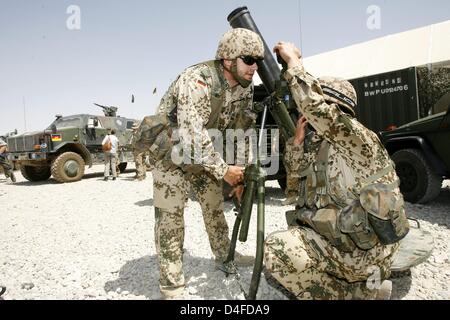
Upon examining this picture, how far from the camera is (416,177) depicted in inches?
185

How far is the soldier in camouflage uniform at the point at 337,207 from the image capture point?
170cm

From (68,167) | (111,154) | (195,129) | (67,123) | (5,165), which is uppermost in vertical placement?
(67,123)

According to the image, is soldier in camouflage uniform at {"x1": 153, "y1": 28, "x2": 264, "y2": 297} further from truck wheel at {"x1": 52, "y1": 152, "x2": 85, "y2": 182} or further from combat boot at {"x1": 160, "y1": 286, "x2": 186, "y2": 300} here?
truck wheel at {"x1": 52, "y1": 152, "x2": 85, "y2": 182}

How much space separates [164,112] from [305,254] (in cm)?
140

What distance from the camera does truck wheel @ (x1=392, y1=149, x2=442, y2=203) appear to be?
15.0 ft

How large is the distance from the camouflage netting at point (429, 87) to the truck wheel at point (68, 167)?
9.55 meters

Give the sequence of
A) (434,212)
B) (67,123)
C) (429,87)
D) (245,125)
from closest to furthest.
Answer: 1. (245,125)
2. (434,212)
3. (429,87)
4. (67,123)

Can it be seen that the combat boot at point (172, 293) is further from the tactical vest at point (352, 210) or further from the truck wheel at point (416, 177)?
the truck wheel at point (416, 177)

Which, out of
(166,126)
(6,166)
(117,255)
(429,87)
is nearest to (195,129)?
(166,126)

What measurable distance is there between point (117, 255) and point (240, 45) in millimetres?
2466

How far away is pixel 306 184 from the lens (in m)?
2.17

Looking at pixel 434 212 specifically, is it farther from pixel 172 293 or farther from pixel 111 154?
pixel 111 154
